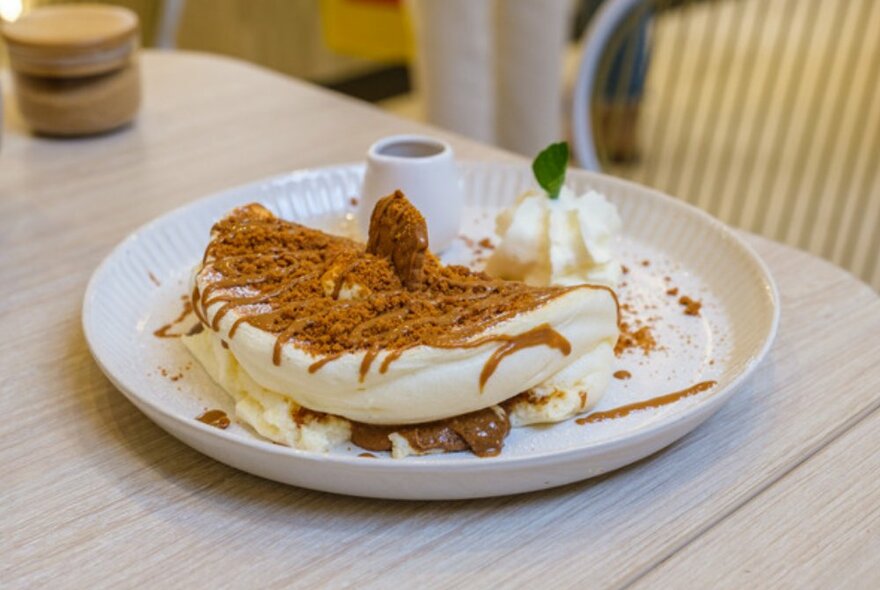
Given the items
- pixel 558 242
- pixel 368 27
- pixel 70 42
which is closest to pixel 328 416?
pixel 558 242

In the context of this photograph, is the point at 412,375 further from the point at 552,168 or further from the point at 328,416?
the point at 552,168

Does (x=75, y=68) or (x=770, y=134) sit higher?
(x=75, y=68)

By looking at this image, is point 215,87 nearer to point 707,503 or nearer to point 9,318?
point 9,318

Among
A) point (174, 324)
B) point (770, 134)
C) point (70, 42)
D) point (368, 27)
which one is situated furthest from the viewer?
point (770, 134)

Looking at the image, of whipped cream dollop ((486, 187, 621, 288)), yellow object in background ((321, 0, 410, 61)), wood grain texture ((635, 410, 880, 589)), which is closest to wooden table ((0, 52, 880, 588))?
wood grain texture ((635, 410, 880, 589))

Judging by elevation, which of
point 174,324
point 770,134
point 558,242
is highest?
point 558,242

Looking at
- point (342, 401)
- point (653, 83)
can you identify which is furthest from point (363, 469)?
point (653, 83)

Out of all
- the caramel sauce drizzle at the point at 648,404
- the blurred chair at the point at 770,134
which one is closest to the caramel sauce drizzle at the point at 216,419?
the caramel sauce drizzle at the point at 648,404
